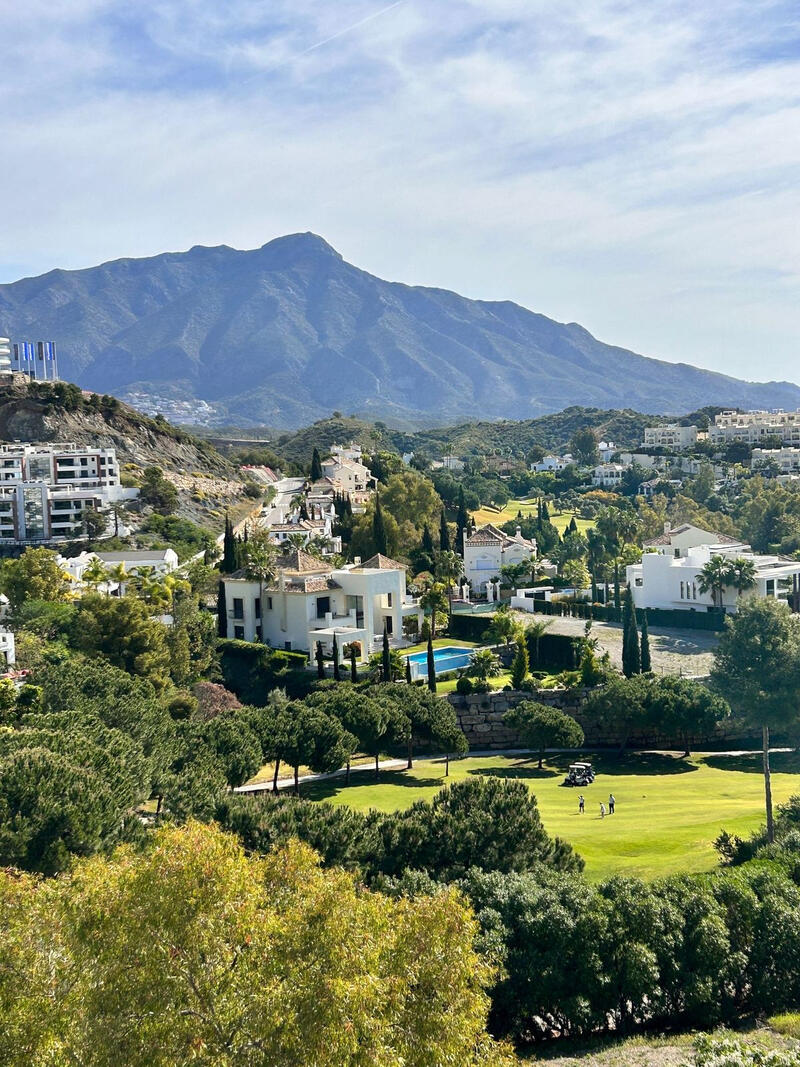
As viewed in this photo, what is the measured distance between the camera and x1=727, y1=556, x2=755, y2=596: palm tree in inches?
2287

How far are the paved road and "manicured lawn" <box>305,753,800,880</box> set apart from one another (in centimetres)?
710

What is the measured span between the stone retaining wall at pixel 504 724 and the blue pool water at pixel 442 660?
445cm


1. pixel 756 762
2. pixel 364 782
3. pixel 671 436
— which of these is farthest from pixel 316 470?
pixel 671 436

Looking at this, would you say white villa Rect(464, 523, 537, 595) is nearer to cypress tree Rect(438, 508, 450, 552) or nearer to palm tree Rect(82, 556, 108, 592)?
cypress tree Rect(438, 508, 450, 552)

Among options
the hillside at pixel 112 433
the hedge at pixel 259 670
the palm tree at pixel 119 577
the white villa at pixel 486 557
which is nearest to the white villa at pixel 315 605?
the hedge at pixel 259 670

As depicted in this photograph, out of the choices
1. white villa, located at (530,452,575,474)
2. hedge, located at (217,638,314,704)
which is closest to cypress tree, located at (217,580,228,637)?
hedge, located at (217,638,314,704)

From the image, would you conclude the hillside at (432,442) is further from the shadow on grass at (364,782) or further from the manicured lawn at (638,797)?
the shadow on grass at (364,782)

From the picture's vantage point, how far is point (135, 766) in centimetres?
2653

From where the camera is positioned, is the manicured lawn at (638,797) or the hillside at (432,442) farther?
the hillside at (432,442)

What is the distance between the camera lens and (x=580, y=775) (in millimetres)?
39500

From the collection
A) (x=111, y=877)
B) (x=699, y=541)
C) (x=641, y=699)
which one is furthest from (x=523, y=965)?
(x=699, y=541)

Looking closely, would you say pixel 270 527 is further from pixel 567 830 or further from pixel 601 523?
pixel 567 830

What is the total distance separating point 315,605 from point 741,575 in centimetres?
2296

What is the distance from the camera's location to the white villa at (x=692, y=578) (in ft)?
195
